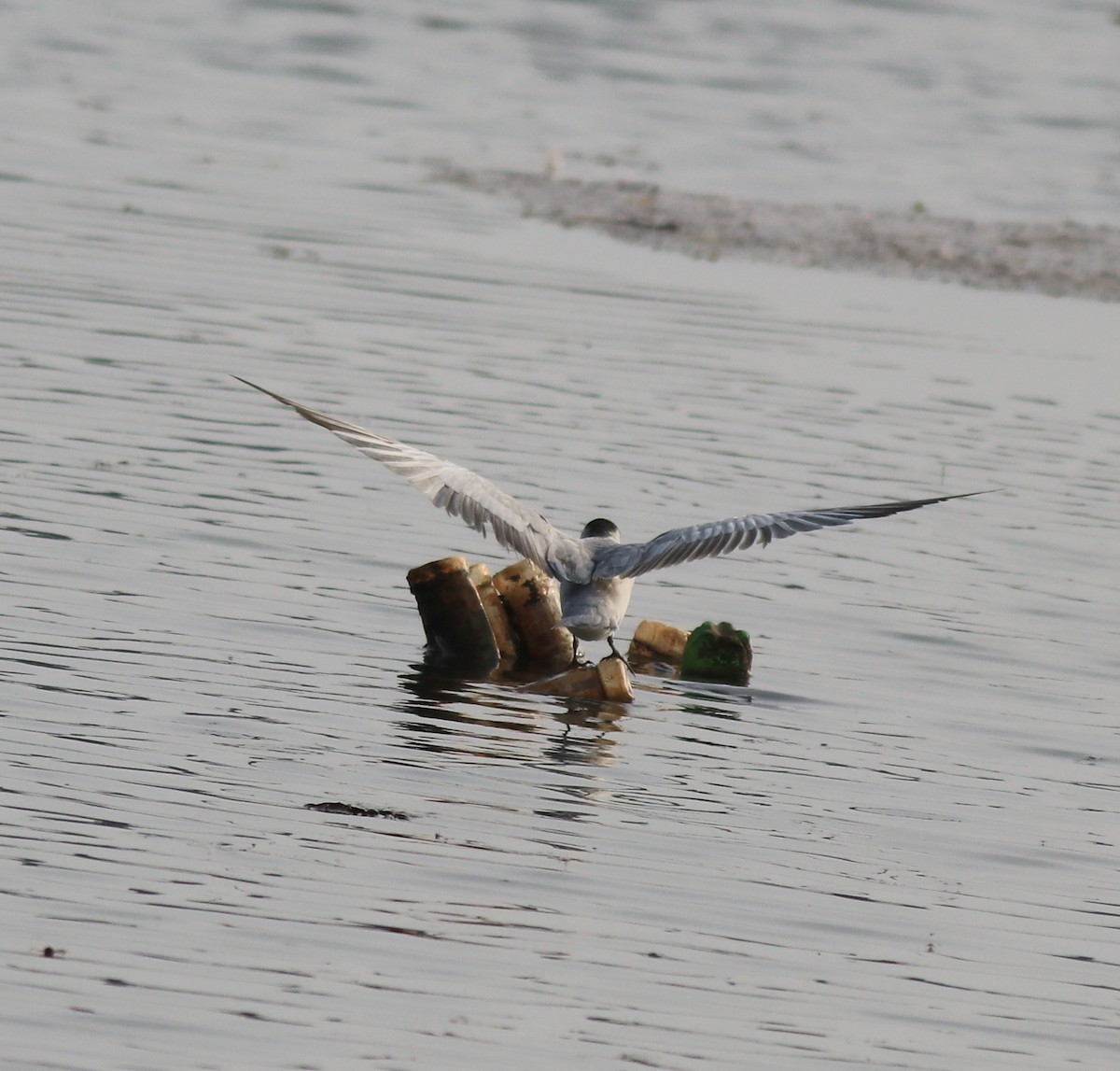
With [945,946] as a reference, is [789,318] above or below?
above

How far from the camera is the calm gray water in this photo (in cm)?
680

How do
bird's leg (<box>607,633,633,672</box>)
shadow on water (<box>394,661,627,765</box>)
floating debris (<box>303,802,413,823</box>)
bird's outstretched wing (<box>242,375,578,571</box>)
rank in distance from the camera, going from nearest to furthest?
floating debris (<box>303,802,413,823</box>)
shadow on water (<box>394,661,627,765</box>)
bird's outstretched wing (<box>242,375,578,571</box>)
bird's leg (<box>607,633,633,672</box>)

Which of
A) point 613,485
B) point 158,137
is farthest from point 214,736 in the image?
point 158,137

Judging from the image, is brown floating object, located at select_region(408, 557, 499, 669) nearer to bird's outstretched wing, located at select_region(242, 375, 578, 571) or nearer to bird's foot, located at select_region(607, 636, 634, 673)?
bird's outstretched wing, located at select_region(242, 375, 578, 571)

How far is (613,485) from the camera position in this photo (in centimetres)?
1404

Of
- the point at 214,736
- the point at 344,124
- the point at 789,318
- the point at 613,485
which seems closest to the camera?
the point at 214,736

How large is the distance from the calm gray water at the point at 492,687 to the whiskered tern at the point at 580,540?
0.56 m

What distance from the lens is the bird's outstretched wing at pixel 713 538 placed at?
33.6 ft

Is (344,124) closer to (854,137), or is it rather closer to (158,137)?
(158,137)

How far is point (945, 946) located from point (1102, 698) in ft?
12.6

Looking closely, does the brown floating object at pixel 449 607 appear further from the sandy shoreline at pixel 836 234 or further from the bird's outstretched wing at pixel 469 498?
the sandy shoreline at pixel 836 234

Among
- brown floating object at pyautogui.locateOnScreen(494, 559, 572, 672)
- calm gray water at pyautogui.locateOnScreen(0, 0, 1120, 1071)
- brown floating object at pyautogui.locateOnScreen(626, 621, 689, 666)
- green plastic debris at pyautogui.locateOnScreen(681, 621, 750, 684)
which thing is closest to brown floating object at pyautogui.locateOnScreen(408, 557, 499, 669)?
calm gray water at pyautogui.locateOnScreen(0, 0, 1120, 1071)

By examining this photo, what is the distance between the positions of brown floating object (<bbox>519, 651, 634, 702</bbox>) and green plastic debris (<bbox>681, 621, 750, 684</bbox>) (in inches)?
19.2

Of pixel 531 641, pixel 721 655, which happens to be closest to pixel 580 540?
pixel 531 641
